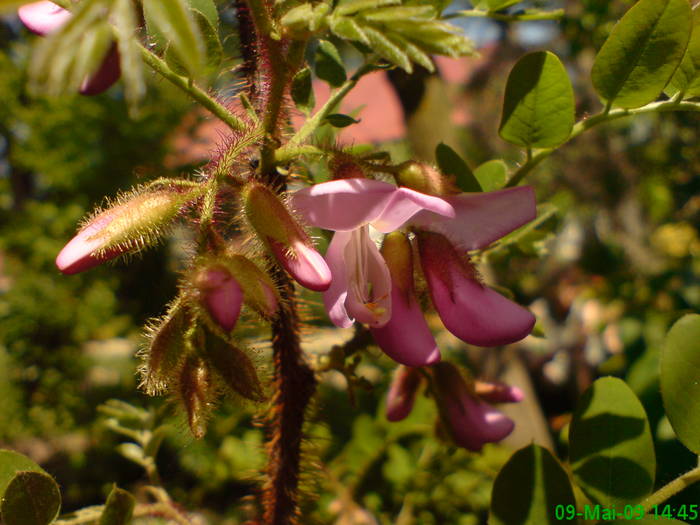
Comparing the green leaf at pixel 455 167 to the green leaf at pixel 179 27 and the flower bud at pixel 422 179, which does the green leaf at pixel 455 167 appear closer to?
the flower bud at pixel 422 179

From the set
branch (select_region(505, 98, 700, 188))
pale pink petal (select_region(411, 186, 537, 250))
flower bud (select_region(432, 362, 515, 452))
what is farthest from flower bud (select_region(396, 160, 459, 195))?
flower bud (select_region(432, 362, 515, 452))

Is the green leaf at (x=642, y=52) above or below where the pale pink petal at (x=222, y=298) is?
above

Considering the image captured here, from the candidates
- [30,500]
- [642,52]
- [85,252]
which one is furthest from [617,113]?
[30,500]

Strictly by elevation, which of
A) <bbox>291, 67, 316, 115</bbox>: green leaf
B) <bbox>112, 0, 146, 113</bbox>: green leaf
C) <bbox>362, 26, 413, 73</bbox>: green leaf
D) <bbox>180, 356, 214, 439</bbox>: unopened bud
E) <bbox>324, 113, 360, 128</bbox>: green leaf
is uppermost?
<bbox>112, 0, 146, 113</bbox>: green leaf

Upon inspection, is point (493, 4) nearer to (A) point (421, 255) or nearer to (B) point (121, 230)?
(A) point (421, 255)

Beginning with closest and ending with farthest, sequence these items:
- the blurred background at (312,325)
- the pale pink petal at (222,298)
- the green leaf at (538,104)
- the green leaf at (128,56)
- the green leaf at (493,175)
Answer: the green leaf at (128,56)
the pale pink petal at (222,298)
the green leaf at (538,104)
the green leaf at (493,175)
the blurred background at (312,325)

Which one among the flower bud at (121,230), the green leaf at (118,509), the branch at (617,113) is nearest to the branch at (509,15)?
the branch at (617,113)

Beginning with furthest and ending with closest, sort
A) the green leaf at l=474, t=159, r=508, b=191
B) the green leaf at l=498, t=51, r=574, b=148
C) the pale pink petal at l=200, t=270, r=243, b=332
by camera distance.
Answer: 1. the green leaf at l=474, t=159, r=508, b=191
2. the green leaf at l=498, t=51, r=574, b=148
3. the pale pink petal at l=200, t=270, r=243, b=332

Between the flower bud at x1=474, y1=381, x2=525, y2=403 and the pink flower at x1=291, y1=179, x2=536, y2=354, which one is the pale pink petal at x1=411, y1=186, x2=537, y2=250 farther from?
the flower bud at x1=474, y1=381, x2=525, y2=403
